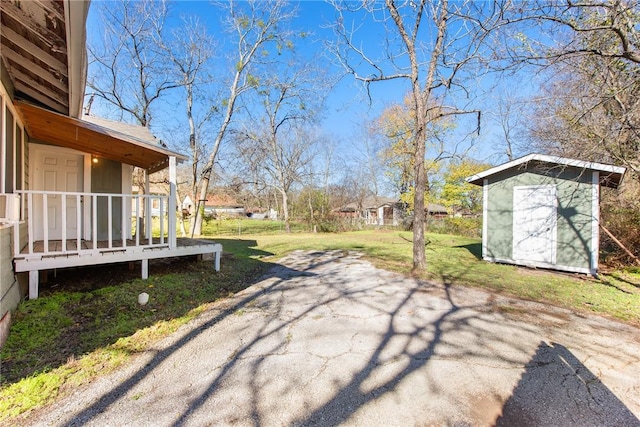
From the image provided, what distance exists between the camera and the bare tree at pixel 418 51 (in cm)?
642

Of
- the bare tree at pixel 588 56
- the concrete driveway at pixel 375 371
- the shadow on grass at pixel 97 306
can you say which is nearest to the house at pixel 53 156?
the shadow on grass at pixel 97 306

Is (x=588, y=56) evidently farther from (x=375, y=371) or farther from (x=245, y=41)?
(x=245, y=41)

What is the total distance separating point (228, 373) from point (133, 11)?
19367 millimetres

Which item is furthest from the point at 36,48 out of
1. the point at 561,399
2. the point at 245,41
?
the point at 245,41

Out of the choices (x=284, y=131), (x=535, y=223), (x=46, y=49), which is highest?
(x=284, y=131)

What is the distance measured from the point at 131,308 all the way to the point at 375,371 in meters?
3.36

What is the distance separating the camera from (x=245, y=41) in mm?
16266

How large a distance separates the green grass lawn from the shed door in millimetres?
502

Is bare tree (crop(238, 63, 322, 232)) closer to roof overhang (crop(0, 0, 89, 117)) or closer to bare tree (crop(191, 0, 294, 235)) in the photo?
bare tree (crop(191, 0, 294, 235))

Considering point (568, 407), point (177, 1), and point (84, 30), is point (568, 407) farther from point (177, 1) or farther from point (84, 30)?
point (177, 1)

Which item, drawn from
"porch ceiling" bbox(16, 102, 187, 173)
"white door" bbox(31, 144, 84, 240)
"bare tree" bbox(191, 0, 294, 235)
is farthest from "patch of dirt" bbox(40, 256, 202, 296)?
"bare tree" bbox(191, 0, 294, 235)

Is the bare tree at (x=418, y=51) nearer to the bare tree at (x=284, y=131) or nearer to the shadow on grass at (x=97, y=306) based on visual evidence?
the shadow on grass at (x=97, y=306)

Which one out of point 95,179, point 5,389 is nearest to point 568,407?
point 5,389

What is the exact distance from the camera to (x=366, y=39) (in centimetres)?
726
